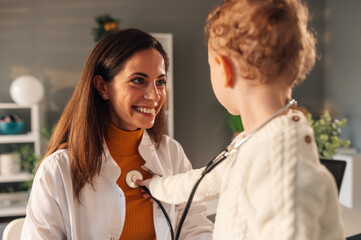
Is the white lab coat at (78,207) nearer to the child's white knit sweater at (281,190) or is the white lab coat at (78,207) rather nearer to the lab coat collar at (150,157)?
the lab coat collar at (150,157)

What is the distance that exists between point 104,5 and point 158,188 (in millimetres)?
3530

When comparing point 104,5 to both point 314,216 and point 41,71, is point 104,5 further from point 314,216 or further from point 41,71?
point 314,216

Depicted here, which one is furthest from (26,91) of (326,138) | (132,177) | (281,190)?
(281,190)

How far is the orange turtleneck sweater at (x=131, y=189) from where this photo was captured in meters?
1.21

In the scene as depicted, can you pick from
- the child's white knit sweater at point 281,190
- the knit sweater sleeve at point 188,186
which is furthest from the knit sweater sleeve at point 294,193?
the knit sweater sleeve at point 188,186

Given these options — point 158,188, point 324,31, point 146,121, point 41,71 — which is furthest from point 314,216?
point 324,31

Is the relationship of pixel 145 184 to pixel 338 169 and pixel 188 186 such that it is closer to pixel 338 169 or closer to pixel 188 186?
pixel 188 186

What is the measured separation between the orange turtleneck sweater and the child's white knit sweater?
0.60 meters

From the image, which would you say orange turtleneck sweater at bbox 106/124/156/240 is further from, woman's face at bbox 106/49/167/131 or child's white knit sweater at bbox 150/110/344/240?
child's white knit sweater at bbox 150/110/344/240

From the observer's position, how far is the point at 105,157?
120 centimetres

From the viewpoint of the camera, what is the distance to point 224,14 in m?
0.67

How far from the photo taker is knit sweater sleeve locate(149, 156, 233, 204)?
888 mm

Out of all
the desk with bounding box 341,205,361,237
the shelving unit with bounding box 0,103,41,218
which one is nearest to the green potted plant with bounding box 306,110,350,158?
the desk with bounding box 341,205,361,237

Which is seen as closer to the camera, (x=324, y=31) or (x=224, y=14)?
(x=224, y=14)
